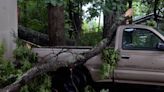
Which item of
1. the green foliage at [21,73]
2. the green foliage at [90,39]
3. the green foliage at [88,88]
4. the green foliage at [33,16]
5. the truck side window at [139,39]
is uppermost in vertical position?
the green foliage at [33,16]

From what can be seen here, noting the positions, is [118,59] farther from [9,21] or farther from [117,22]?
[9,21]

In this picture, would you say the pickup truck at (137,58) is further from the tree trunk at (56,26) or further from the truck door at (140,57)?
the tree trunk at (56,26)

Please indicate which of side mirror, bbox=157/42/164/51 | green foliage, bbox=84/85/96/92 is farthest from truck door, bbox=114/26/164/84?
green foliage, bbox=84/85/96/92

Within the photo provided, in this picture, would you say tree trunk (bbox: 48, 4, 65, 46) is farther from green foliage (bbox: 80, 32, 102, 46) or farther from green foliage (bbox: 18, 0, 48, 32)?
green foliage (bbox: 18, 0, 48, 32)

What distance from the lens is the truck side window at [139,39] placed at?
825cm

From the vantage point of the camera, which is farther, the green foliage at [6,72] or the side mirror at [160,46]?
the side mirror at [160,46]

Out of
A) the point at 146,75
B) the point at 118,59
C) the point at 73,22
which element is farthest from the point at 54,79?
the point at 73,22

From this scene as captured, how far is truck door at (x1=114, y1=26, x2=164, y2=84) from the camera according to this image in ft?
26.3

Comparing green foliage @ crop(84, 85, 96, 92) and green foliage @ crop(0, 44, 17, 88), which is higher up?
green foliage @ crop(0, 44, 17, 88)

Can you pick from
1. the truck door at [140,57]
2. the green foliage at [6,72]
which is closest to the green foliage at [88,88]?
the truck door at [140,57]

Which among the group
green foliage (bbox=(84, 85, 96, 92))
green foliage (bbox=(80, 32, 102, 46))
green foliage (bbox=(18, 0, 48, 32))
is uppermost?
green foliage (bbox=(18, 0, 48, 32))

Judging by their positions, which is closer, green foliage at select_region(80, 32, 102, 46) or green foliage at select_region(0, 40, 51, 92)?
green foliage at select_region(0, 40, 51, 92)

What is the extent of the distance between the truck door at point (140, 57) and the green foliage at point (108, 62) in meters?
0.18

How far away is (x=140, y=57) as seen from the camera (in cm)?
814
